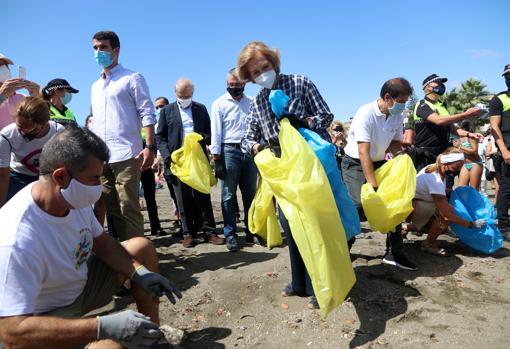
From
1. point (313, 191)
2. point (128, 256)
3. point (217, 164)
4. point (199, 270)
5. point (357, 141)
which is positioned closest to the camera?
point (128, 256)

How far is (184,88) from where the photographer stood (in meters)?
4.80

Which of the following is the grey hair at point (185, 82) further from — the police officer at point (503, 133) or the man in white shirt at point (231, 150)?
the police officer at point (503, 133)

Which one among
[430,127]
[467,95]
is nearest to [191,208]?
[430,127]

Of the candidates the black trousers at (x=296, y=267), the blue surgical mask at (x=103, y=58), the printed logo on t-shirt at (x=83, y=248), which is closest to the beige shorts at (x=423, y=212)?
the black trousers at (x=296, y=267)

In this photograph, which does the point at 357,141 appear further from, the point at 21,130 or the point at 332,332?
the point at 21,130

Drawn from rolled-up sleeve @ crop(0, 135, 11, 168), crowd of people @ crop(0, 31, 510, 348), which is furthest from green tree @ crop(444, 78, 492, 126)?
rolled-up sleeve @ crop(0, 135, 11, 168)

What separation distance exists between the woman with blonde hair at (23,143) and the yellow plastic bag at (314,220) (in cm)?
182

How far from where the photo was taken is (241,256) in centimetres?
412

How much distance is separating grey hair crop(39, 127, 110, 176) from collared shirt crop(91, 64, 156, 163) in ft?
5.68

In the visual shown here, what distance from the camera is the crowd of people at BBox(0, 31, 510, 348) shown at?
1.69 meters

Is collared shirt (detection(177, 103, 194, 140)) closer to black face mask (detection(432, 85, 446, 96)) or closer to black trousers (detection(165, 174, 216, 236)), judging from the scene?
black trousers (detection(165, 174, 216, 236))

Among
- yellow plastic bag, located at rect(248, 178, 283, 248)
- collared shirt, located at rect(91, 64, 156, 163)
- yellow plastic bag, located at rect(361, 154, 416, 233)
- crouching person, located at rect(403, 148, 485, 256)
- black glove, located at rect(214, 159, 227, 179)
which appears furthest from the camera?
black glove, located at rect(214, 159, 227, 179)

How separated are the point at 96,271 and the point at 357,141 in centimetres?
235

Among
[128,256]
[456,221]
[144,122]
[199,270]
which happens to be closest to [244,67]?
[144,122]
